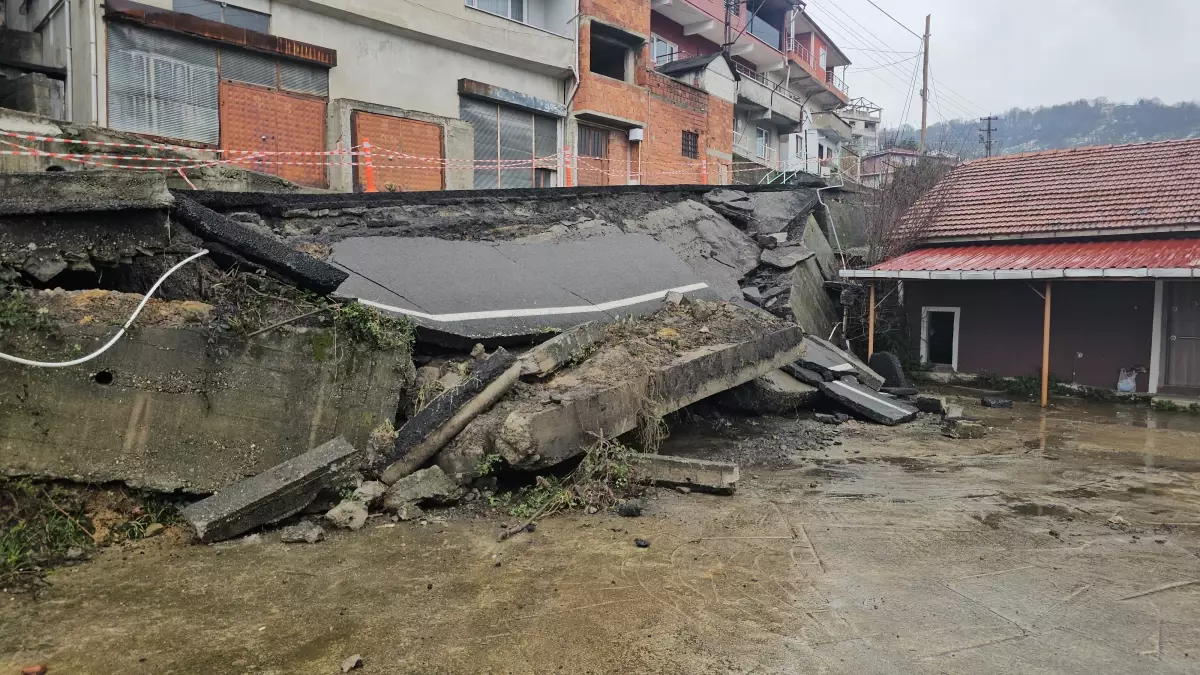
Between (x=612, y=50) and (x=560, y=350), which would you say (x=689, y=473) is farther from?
(x=612, y=50)

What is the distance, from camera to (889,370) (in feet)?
39.3

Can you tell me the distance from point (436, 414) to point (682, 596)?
2.42 meters

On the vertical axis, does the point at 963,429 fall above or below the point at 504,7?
below

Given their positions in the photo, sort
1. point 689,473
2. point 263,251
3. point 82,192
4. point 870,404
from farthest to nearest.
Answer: point 870,404
point 689,473
point 263,251
point 82,192

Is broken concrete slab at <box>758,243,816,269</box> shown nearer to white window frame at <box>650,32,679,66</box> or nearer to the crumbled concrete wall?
the crumbled concrete wall

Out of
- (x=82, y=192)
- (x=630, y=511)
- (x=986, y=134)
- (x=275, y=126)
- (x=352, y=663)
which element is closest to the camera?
(x=352, y=663)

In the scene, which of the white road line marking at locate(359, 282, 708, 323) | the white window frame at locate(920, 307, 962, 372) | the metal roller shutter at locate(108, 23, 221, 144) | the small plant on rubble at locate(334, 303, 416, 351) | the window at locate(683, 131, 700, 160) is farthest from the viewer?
the window at locate(683, 131, 700, 160)

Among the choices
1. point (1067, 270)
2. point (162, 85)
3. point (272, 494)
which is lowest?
point (272, 494)

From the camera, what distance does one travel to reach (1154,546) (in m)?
4.91

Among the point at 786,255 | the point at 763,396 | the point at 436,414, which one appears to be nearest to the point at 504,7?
the point at 786,255

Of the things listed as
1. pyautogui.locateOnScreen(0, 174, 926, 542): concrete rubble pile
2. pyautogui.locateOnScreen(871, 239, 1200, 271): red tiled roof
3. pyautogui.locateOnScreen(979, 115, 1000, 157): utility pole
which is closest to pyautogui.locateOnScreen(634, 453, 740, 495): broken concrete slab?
pyautogui.locateOnScreen(0, 174, 926, 542): concrete rubble pile

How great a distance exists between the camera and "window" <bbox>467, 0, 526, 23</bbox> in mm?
18047

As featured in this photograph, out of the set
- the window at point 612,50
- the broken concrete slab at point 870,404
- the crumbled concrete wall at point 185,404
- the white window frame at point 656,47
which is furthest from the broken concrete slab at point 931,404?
the white window frame at point 656,47

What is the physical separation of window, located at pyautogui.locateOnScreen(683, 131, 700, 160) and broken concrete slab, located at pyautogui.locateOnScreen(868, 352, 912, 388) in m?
13.8
